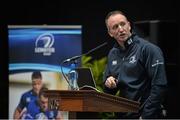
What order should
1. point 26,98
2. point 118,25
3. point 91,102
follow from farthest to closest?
1. point 26,98
2. point 118,25
3. point 91,102

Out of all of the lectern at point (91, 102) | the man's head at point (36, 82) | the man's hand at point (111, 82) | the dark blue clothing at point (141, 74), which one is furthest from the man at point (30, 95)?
the lectern at point (91, 102)

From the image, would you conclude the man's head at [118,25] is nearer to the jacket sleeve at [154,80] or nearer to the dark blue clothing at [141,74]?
the dark blue clothing at [141,74]

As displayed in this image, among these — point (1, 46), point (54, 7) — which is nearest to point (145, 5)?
point (54, 7)

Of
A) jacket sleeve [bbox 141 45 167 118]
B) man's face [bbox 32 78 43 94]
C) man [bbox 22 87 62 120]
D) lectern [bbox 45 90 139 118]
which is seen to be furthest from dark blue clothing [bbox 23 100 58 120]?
lectern [bbox 45 90 139 118]

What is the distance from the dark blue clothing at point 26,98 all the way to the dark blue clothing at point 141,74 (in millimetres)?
1874

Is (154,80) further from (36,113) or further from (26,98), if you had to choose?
(26,98)

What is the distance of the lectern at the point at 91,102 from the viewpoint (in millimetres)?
2516

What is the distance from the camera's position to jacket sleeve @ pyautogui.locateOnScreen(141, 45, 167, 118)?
2.96m

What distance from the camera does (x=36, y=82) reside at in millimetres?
4996

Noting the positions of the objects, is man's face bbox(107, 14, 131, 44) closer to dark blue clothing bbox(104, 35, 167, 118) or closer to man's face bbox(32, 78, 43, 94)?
dark blue clothing bbox(104, 35, 167, 118)

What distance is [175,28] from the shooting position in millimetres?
5242

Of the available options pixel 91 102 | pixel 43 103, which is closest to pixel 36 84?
pixel 43 103

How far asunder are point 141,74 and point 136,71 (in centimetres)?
4

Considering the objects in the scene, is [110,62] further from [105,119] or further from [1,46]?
[1,46]
